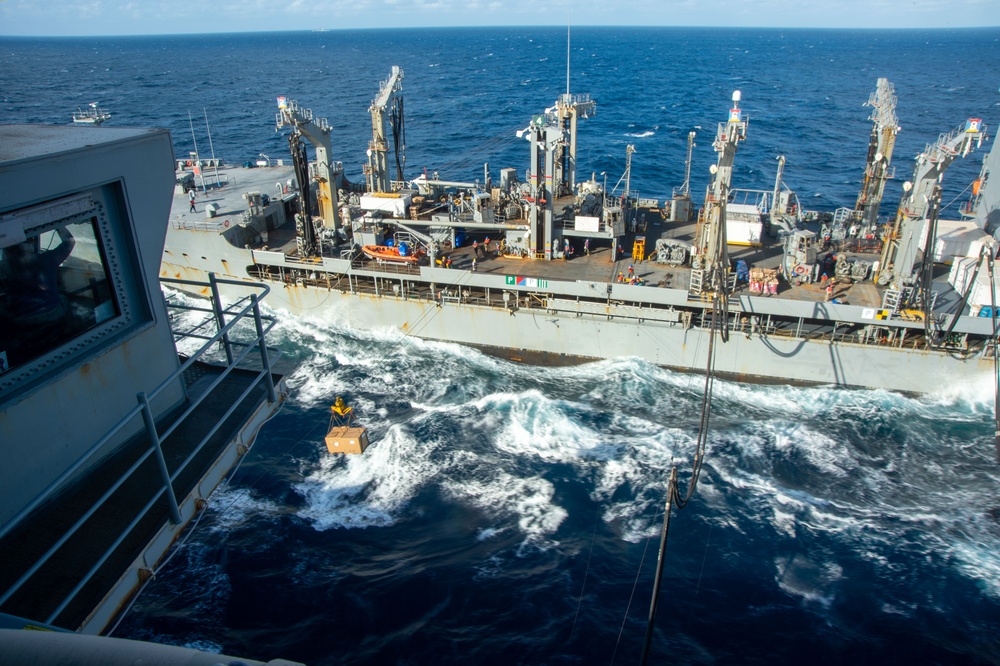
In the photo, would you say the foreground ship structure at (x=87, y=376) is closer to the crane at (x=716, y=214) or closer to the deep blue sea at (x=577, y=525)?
the deep blue sea at (x=577, y=525)

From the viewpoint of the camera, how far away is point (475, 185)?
136 feet

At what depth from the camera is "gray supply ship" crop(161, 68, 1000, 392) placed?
A: 99.0 ft

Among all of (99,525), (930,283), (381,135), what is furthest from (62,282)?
(381,135)

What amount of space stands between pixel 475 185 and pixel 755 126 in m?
58.5

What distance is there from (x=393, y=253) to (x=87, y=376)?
28.6 meters

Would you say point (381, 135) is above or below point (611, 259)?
above

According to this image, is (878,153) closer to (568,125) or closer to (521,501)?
(568,125)

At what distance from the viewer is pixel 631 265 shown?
3528 centimetres

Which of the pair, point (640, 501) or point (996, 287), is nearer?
point (640, 501)

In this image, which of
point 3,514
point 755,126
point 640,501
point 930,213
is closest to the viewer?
point 3,514

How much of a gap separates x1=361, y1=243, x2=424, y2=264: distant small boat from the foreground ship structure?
87.3 feet

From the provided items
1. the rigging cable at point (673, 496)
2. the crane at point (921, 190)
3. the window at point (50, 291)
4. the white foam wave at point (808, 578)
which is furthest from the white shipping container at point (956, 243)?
the window at point (50, 291)

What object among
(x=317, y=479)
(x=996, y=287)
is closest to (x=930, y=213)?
(x=996, y=287)

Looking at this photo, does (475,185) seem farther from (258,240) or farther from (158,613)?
(158,613)
